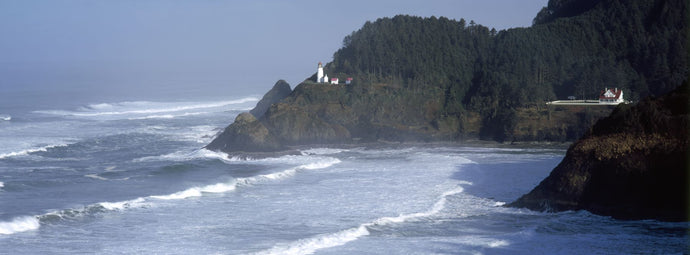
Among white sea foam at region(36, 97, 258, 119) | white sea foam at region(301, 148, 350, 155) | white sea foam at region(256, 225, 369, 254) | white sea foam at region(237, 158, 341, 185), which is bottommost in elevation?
white sea foam at region(256, 225, 369, 254)

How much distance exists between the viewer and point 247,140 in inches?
1564

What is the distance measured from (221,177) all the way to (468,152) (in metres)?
14.3

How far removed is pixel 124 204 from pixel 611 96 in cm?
3287

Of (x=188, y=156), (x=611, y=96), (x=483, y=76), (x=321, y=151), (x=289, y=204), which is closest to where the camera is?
(x=289, y=204)

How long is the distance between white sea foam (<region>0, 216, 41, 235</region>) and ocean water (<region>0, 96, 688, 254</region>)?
0.03 meters

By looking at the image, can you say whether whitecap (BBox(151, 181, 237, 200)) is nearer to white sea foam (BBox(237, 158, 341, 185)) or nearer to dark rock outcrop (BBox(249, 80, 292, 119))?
white sea foam (BBox(237, 158, 341, 185))

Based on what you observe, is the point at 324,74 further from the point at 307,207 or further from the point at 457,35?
the point at 307,207

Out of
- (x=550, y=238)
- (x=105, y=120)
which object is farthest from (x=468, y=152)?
(x=105, y=120)

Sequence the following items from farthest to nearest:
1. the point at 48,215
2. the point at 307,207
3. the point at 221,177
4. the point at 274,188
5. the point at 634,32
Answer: the point at 634,32, the point at 221,177, the point at 274,188, the point at 307,207, the point at 48,215

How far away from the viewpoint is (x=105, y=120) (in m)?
60.7

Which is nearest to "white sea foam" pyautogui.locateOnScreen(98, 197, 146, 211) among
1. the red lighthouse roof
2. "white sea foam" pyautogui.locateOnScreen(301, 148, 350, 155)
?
"white sea foam" pyautogui.locateOnScreen(301, 148, 350, 155)

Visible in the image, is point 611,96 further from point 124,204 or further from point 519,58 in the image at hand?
point 124,204

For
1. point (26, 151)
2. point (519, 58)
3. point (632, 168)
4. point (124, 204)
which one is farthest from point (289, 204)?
point (519, 58)

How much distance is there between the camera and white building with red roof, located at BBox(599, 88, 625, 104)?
154 feet
